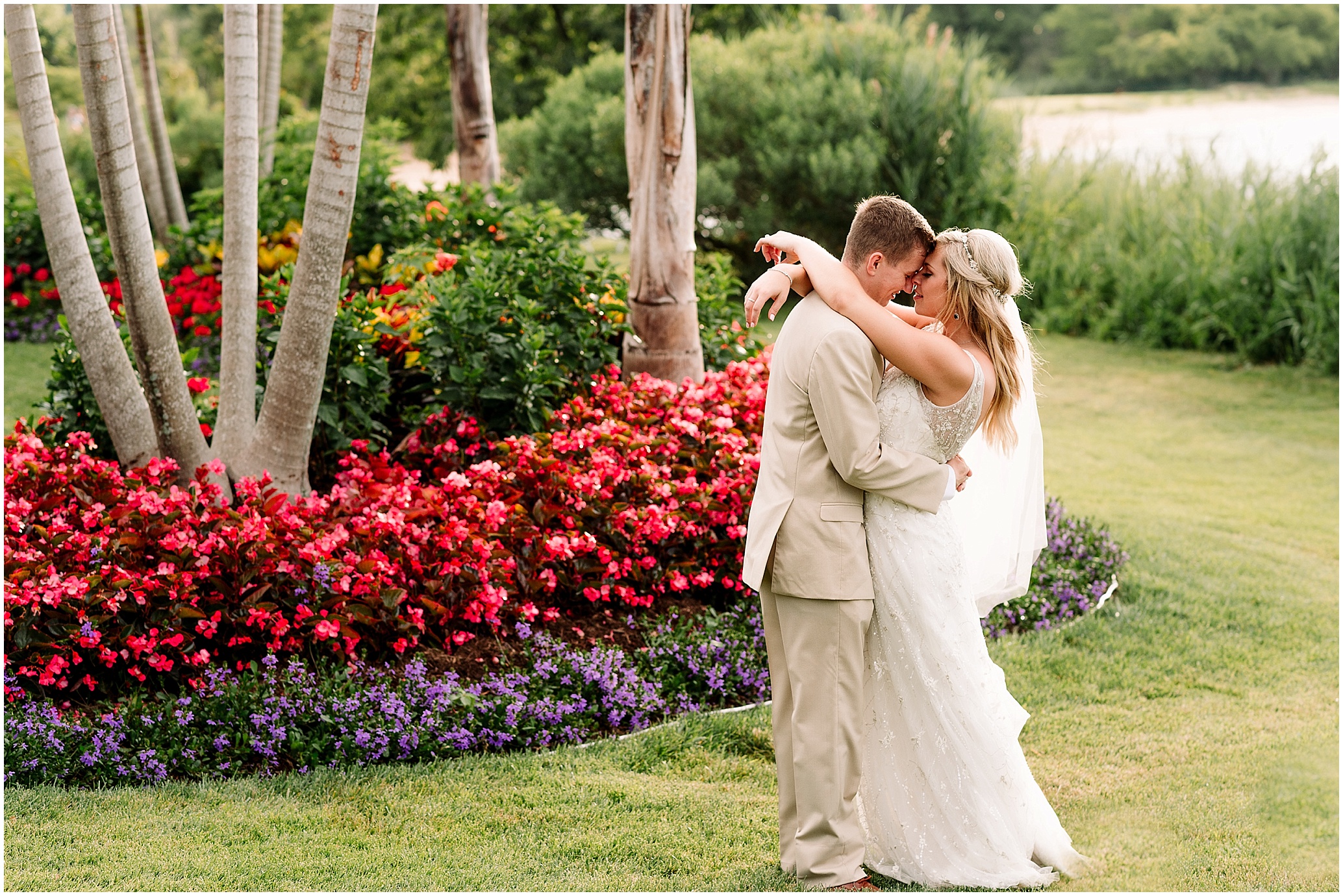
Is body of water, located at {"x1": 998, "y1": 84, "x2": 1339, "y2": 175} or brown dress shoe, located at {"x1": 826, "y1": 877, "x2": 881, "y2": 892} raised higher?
body of water, located at {"x1": 998, "y1": 84, "x2": 1339, "y2": 175}

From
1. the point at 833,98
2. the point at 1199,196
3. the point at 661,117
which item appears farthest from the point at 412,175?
the point at 661,117

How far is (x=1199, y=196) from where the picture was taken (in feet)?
41.1

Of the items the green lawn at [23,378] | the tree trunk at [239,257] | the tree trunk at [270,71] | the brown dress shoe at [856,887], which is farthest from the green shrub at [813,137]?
the brown dress shoe at [856,887]

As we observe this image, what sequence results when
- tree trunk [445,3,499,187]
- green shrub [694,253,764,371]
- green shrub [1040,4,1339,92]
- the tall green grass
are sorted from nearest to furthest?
green shrub [694,253,764,371] → tree trunk [445,3,499,187] → the tall green grass → green shrub [1040,4,1339,92]

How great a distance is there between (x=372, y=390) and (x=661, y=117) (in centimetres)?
203

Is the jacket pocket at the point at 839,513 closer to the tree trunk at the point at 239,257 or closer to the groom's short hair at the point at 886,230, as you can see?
the groom's short hair at the point at 886,230

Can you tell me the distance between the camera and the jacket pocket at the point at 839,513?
2.94 meters

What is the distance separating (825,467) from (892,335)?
392 millimetres

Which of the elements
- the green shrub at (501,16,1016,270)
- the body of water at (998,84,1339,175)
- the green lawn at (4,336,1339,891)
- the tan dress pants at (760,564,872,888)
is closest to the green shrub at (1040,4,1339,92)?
the body of water at (998,84,1339,175)

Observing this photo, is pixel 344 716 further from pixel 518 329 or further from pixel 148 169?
pixel 148 169

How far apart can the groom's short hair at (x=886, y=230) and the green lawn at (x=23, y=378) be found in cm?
614

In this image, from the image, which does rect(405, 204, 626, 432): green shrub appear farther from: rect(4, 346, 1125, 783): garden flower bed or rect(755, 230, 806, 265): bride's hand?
rect(755, 230, 806, 265): bride's hand

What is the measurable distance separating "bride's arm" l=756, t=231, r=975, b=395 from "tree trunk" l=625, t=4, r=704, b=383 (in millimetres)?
2807

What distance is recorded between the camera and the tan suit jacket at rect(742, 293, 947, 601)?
2834 millimetres
